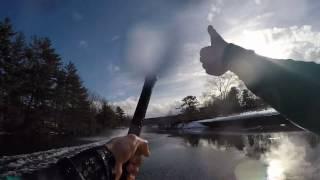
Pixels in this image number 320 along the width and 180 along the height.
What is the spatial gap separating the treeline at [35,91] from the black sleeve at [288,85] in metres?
49.4

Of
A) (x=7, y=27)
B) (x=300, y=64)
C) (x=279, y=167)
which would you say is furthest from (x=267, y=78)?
(x=7, y=27)

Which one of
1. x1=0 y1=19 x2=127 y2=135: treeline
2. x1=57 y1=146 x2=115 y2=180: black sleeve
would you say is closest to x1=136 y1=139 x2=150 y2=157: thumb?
x1=57 y1=146 x2=115 y2=180: black sleeve

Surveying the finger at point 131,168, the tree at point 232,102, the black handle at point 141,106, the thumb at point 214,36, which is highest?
the tree at point 232,102

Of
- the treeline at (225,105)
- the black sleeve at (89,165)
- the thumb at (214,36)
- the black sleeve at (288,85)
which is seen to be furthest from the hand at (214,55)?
the treeline at (225,105)

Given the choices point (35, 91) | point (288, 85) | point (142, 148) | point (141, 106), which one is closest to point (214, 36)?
point (288, 85)

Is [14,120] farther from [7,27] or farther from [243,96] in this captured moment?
[243,96]

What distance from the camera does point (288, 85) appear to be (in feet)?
5.49

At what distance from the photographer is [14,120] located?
56.2 m

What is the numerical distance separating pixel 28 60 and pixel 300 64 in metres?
59.4

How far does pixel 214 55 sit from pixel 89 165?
1497mm

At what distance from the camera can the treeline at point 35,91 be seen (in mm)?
48531

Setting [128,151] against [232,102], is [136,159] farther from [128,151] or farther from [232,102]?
[232,102]

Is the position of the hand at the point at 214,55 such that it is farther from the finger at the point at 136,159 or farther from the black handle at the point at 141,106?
the finger at the point at 136,159

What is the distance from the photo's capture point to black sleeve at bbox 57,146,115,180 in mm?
929
